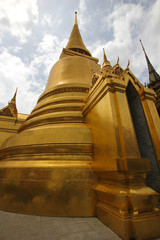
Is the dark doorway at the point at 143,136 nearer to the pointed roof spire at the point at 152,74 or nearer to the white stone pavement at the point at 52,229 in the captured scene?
the white stone pavement at the point at 52,229

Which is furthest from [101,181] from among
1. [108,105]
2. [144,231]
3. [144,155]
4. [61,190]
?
[108,105]

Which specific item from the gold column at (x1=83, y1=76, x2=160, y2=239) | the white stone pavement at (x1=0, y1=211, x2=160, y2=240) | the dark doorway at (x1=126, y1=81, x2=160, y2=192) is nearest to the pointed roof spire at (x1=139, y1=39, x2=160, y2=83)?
the dark doorway at (x1=126, y1=81, x2=160, y2=192)

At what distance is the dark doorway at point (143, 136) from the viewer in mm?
2580

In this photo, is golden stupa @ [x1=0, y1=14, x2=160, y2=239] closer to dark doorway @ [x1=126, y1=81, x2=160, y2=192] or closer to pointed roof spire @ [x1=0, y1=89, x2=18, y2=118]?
dark doorway @ [x1=126, y1=81, x2=160, y2=192]

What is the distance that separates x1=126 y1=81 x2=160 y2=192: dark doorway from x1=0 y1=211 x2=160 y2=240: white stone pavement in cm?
138

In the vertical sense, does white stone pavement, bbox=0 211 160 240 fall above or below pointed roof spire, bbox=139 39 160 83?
below

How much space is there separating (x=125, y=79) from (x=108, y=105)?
101 cm

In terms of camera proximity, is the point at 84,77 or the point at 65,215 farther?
the point at 84,77

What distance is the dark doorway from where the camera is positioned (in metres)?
2.58

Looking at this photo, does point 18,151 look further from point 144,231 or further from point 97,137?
point 144,231

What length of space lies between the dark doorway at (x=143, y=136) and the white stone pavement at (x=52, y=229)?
4.52 feet

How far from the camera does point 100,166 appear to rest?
2410 millimetres

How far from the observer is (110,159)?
2182 millimetres

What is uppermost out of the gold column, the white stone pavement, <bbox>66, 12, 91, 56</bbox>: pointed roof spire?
<bbox>66, 12, 91, 56</bbox>: pointed roof spire
